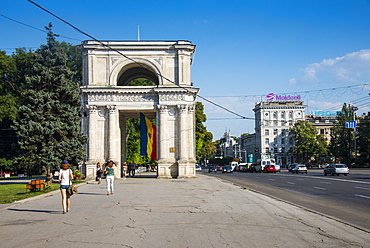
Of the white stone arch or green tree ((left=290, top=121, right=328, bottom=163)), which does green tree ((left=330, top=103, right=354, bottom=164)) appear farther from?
the white stone arch

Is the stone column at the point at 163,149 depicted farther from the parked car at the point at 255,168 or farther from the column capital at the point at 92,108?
the parked car at the point at 255,168

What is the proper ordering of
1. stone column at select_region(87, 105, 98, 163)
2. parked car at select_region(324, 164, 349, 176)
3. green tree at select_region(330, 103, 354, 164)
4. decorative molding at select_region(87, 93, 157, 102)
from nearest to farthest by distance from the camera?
stone column at select_region(87, 105, 98, 163) < decorative molding at select_region(87, 93, 157, 102) < parked car at select_region(324, 164, 349, 176) < green tree at select_region(330, 103, 354, 164)

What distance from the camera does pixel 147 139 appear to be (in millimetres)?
41125

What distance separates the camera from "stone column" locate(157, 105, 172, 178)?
40469mm

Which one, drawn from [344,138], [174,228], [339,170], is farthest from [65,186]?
[344,138]

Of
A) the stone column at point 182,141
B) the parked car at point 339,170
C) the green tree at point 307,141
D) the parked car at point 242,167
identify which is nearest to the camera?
the stone column at point 182,141

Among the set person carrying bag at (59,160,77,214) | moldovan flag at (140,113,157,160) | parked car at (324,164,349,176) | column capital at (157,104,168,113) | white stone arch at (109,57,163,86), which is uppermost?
white stone arch at (109,57,163,86)

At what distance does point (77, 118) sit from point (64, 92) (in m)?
2.38

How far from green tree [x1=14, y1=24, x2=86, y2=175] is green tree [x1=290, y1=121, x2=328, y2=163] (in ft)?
261

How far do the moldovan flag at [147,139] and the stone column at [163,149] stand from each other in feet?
4.12

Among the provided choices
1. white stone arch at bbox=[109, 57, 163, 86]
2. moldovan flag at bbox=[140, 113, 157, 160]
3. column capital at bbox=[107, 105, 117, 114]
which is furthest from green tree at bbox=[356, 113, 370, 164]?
→ column capital at bbox=[107, 105, 117, 114]

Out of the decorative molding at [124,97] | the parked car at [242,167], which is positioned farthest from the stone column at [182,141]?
the parked car at [242,167]

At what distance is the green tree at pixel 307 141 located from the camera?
103938mm

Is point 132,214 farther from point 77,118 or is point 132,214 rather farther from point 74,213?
point 77,118
